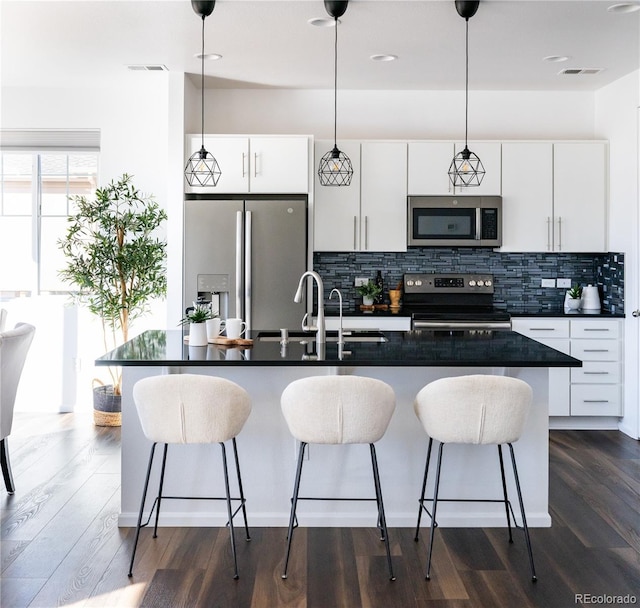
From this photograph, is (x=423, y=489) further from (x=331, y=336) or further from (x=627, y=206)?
(x=627, y=206)

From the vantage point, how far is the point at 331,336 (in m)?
4.28

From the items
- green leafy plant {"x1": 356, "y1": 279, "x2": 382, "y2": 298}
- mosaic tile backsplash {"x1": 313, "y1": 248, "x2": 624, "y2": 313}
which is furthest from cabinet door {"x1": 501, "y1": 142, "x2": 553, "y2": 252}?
green leafy plant {"x1": 356, "y1": 279, "x2": 382, "y2": 298}

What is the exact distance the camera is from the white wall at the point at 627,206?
5402 millimetres

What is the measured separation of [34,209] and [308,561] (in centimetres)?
426

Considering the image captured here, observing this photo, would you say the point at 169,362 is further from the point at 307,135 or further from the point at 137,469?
the point at 307,135

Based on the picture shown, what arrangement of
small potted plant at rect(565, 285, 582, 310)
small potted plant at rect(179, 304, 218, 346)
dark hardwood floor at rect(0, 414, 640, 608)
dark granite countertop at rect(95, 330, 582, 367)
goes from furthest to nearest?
small potted plant at rect(565, 285, 582, 310)
small potted plant at rect(179, 304, 218, 346)
dark granite countertop at rect(95, 330, 582, 367)
dark hardwood floor at rect(0, 414, 640, 608)

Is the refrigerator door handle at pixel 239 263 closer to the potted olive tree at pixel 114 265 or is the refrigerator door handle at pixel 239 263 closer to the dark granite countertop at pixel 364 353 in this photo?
the potted olive tree at pixel 114 265

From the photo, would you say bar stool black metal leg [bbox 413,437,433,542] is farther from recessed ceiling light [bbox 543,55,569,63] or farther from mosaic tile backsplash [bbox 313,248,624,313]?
recessed ceiling light [bbox 543,55,569,63]

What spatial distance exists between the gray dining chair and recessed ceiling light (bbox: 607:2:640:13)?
3.67 metres

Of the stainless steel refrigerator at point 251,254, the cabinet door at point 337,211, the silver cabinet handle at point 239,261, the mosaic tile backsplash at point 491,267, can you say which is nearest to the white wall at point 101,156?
the stainless steel refrigerator at point 251,254

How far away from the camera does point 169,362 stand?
328cm

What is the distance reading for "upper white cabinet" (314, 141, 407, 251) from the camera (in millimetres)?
5773

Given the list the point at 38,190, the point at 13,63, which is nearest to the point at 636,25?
the point at 13,63

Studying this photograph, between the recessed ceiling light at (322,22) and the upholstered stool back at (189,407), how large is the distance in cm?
228
